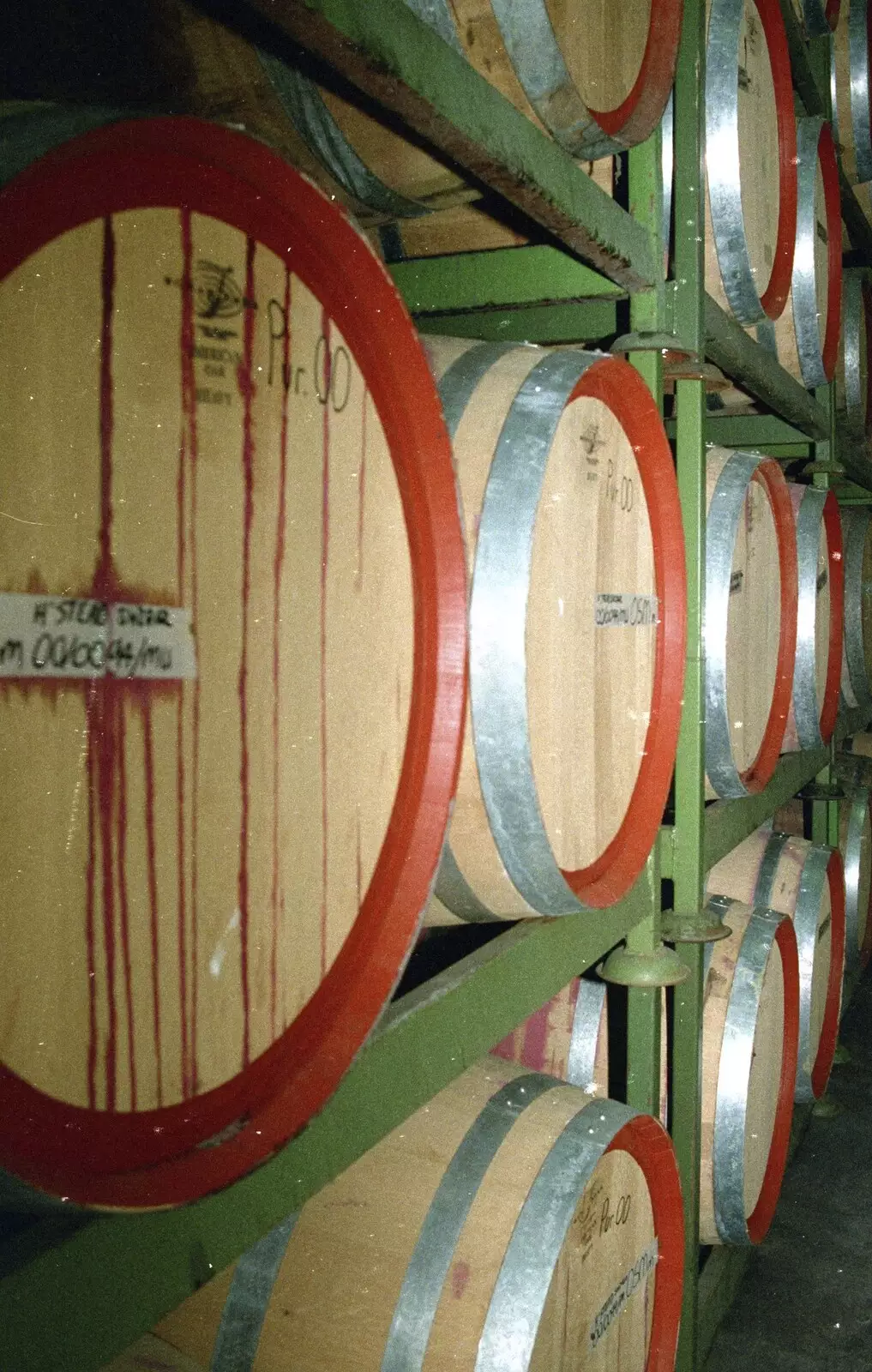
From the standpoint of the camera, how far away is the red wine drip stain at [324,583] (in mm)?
956

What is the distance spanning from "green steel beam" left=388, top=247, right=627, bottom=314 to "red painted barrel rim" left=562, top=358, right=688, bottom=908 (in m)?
0.38

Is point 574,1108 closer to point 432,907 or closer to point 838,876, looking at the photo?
point 432,907

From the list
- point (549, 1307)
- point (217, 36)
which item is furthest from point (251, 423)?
point (549, 1307)

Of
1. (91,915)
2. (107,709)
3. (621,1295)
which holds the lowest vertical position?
(621,1295)

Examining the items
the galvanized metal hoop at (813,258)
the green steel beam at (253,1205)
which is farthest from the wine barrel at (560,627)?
the galvanized metal hoop at (813,258)

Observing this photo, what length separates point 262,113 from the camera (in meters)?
1.39

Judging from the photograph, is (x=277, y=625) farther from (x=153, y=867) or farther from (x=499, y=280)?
(x=499, y=280)

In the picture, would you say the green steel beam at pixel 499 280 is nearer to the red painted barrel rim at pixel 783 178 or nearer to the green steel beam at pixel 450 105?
the green steel beam at pixel 450 105

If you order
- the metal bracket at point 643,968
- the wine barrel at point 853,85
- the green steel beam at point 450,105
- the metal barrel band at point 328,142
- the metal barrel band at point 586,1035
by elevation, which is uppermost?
the wine barrel at point 853,85

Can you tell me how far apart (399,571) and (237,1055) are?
472mm

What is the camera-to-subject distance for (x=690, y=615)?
217 cm

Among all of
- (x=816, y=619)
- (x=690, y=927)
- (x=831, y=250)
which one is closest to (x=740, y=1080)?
(x=690, y=927)

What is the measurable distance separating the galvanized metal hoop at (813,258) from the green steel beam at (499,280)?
127 cm

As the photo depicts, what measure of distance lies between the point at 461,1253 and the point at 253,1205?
0.47m
